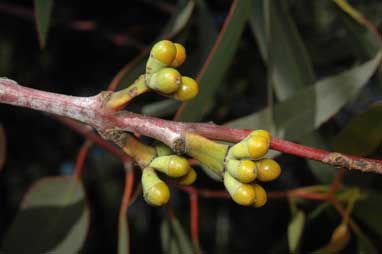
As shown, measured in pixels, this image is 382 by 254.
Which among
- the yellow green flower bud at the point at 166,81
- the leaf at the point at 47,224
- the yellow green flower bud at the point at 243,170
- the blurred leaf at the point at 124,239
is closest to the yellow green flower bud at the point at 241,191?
the yellow green flower bud at the point at 243,170

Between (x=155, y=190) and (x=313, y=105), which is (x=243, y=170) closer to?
(x=155, y=190)

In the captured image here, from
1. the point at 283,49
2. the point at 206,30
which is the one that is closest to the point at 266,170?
the point at 283,49

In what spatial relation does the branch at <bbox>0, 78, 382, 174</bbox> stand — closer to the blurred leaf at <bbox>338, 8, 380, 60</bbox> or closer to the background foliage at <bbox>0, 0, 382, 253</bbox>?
the background foliage at <bbox>0, 0, 382, 253</bbox>

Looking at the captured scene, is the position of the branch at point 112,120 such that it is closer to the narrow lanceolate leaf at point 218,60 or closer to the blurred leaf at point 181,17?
the narrow lanceolate leaf at point 218,60

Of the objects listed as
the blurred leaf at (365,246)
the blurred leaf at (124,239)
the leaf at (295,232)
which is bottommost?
the blurred leaf at (365,246)

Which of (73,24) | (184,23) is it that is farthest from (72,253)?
(73,24)

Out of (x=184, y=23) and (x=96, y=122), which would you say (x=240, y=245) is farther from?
(x=96, y=122)

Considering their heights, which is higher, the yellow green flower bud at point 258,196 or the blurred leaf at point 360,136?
the yellow green flower bud at point 258,196
